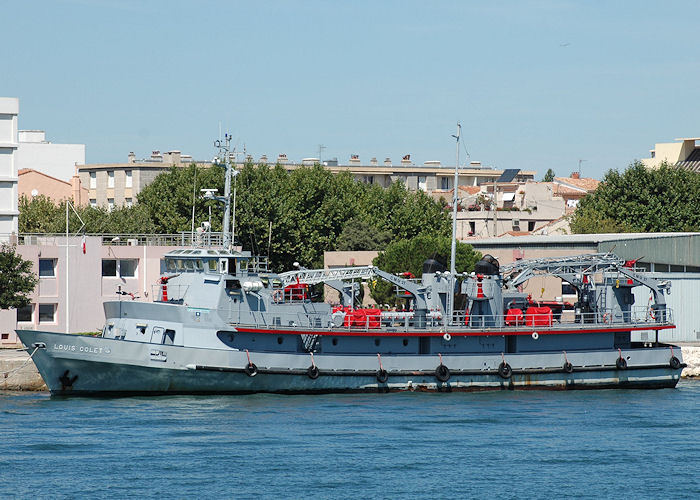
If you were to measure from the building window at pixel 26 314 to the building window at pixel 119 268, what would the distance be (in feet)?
13.9

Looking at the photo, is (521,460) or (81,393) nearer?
(521,460)

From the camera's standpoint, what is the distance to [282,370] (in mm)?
40281

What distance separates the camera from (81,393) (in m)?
39.9

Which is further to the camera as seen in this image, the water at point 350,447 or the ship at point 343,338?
the ship at point 343,338

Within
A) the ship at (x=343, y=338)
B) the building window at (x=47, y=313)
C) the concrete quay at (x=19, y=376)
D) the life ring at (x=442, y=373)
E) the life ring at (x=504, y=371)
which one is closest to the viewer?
the ship at (x=343, y=338)

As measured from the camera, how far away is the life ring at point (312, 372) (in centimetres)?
4044

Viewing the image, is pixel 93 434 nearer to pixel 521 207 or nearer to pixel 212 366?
pixel 212 366

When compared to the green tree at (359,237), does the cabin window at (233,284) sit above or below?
below

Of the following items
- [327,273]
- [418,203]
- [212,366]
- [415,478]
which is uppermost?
[418,203]

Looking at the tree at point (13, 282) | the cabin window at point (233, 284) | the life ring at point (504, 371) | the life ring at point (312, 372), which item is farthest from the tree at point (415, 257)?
the cabin window at point (233, 284)

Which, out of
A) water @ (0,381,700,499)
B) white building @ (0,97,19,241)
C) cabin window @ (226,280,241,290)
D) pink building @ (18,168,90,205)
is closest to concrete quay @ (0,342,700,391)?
water @ (0,381,700,499)

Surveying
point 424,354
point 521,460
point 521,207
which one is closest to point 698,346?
point 424,354

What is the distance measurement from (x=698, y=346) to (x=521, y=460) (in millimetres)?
22095

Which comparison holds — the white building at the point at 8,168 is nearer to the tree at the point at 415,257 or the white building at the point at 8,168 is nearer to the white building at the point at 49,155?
the tree at the point at 415,257
